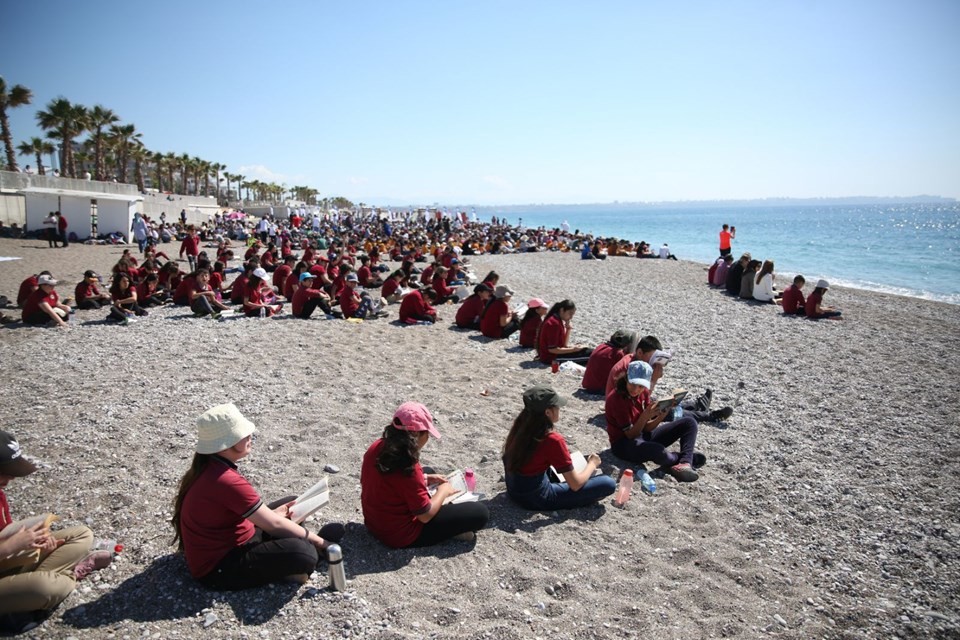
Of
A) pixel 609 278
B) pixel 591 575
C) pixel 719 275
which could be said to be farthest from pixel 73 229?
pixel 591 575

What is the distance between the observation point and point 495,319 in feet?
33.8

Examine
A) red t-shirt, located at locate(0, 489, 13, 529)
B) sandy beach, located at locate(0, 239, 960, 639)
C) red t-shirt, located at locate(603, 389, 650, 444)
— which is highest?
red t-shirt, located at locate(603, 389, 650, 444)

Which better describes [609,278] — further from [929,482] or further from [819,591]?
[819,591]

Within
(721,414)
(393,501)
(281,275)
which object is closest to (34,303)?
(281,275)

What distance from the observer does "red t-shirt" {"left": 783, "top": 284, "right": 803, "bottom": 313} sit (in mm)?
12898

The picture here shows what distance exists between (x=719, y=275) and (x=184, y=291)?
1540cm

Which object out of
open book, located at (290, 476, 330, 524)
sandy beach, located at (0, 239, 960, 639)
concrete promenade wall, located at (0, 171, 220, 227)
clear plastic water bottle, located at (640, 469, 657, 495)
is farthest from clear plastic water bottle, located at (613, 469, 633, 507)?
concrete promenade wall, located at (0, 171, 220, 227)

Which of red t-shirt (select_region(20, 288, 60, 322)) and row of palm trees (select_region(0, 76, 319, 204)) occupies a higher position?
row of palm trees (select_region(0, 76, 319, 204))

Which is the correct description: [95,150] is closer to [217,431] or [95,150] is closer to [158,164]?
[158,164]

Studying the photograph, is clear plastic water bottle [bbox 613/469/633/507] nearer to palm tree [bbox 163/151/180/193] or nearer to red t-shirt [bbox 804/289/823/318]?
red t-shirt [bbox 804/289/823/318]

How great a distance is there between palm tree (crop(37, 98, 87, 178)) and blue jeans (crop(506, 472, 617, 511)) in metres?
42.9

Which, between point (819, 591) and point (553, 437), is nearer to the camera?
point (819, 591)

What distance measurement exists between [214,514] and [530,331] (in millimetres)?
6817

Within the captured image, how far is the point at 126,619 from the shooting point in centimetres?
309
